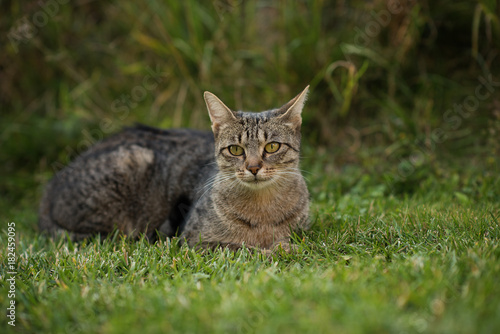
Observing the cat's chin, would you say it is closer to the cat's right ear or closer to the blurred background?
the cat's right ear

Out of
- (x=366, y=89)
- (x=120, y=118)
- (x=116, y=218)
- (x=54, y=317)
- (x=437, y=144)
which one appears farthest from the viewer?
(x=120, y=118)

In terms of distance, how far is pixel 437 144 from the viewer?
5023 millimetres

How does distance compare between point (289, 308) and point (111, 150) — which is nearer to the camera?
point (289, 308)

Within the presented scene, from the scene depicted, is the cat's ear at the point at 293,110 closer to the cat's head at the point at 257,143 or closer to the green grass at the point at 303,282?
the cat's head at the point at 257,143

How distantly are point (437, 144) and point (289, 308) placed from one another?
3712mm

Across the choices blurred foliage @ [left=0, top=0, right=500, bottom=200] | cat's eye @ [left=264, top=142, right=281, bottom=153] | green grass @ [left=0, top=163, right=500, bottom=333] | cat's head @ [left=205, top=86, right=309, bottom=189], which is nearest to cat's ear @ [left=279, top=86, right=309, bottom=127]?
cat's head @ [left=205, top=86, right=309, bottom=189]

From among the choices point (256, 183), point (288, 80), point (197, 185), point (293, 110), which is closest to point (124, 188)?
point (197, 185)

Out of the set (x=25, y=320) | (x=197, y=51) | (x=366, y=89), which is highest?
(x=197, y=51)

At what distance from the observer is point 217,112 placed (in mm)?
3453

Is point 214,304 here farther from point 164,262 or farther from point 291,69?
point 291,69

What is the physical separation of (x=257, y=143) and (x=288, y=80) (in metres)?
2.63

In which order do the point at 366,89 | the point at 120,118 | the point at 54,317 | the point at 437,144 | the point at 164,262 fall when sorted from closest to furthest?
the point at 54,317 → the point at 164,262 → the point at 437,144 → the point at 366,89 → the point at 120,118

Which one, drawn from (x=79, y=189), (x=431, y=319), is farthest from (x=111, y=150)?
(x=431, y=319)

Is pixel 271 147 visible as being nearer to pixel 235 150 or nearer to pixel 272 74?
pixel 235 150
